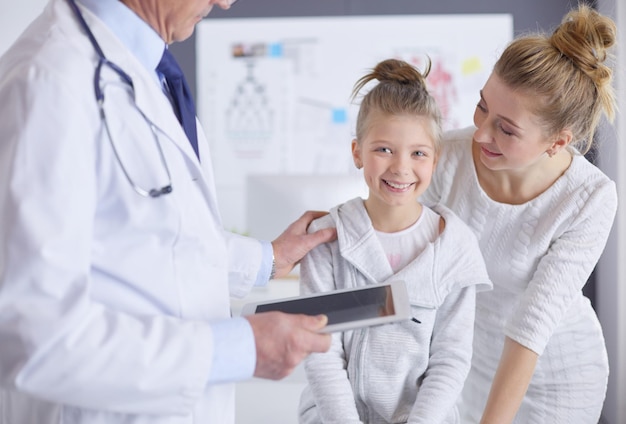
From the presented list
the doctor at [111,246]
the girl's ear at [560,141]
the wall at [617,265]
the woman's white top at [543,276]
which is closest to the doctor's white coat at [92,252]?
the doctor at [111,246]

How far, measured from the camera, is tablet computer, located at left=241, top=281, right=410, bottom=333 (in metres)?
1.18

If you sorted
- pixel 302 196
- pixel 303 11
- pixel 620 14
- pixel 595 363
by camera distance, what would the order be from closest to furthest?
pixel 595 363 → pixel 302 196 → pixel 620 14 → pixel 303 11

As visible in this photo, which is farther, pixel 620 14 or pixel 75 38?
pixel 620 14

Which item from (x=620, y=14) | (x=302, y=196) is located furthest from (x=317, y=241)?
(x=620, y=14)

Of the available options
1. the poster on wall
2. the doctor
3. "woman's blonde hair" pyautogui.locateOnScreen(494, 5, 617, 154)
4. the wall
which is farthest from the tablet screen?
the poster on wall

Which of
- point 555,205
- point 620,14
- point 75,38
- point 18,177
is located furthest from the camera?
point 620,14

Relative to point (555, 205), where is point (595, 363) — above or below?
below

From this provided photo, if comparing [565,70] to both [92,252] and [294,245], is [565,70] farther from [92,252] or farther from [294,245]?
[92,252]

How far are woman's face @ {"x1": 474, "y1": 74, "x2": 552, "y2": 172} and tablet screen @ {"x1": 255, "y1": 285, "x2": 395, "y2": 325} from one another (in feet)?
1.82

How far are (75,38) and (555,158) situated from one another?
1.25 metres

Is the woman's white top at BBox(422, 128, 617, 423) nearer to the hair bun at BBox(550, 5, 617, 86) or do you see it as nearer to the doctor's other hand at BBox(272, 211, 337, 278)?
the hair bun at BBox(550, 5, 617, 86)

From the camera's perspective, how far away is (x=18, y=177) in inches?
35.5

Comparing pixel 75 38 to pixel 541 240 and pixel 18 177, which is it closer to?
pixel 18 177

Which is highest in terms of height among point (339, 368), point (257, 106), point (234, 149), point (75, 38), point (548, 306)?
point (75, 38)
